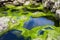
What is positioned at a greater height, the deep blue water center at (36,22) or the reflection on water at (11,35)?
the deep blue water center at (36,22)

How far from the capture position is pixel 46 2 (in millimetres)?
8188

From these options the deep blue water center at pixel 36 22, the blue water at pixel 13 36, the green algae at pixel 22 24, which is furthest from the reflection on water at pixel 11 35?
the deep blue water center at pixel 36 22

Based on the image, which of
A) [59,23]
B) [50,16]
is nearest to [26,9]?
[50,16]

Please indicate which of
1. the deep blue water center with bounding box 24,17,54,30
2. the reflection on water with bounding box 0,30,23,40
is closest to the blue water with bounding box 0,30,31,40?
the reflection on water with bounding box 0,30,23,40

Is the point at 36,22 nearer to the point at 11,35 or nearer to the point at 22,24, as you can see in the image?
the point at 22,24

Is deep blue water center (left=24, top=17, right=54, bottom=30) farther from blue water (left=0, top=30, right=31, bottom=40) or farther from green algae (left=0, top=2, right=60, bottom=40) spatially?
blue water (left=0, top=30, right=31, bottom=40)

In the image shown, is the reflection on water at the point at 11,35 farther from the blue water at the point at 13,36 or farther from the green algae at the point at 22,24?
the green algae at the point at 22,24

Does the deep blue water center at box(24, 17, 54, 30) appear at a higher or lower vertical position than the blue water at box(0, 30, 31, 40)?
higher

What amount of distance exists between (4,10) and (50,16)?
108 inches

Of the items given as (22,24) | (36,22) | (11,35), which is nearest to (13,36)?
(11,35)

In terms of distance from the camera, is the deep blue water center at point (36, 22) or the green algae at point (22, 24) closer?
the green algae at point (22, 24)

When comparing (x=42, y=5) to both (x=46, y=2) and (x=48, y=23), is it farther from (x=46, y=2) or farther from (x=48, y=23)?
(x=48, y=23)

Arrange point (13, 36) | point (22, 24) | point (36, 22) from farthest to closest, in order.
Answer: point (36, 22)
point (22, 24)
point (13, 36)

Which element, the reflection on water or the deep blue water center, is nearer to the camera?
the reflection on water
